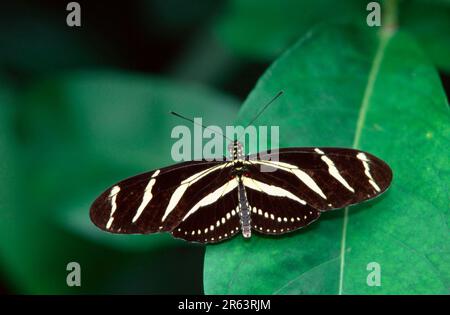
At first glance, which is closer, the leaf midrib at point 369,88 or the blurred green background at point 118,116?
the leaf midrib at point 369,88

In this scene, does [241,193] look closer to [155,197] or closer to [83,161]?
[155,197]

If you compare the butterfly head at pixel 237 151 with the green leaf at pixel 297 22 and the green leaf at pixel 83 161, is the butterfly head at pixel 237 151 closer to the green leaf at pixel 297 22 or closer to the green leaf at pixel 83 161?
the green leaf at pixel 83 161

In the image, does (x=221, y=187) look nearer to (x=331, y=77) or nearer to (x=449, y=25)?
(x=331, y=77)

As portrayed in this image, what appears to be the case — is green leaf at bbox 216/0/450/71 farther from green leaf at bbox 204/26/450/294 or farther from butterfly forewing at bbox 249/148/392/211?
butterfly forewing at bbox 249/148/392/211

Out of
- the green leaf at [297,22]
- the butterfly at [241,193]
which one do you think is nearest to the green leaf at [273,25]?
the green leaf at [297,22]

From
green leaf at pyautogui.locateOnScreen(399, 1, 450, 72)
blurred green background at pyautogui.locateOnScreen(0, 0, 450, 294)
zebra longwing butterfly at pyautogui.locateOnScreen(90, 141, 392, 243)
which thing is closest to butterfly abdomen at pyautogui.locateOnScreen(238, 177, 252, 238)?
zebra longwing butterfly at pyautogui.locateOnScreen(90, 141, 392, 243)
